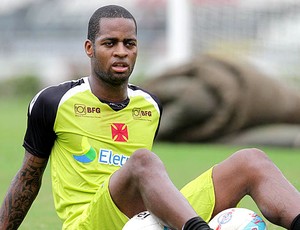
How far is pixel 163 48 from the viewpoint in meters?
33.4

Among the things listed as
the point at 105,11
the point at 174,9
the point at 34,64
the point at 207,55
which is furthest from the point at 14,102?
the point at 105,11

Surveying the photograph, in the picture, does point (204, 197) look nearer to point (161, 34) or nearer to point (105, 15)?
point (105, 15)

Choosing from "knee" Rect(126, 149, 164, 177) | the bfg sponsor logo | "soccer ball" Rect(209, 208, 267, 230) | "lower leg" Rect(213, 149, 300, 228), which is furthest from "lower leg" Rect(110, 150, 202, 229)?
the bfg sponsor logo

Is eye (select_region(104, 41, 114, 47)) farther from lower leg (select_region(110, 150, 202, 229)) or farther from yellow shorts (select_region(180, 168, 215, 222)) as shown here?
yellow shorts (select_region(180, 168, 215, 222))

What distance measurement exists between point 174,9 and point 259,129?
11595 millimetres

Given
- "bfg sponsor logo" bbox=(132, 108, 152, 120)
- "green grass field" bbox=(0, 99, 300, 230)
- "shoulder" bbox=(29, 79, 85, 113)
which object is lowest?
"green grass field" bbox=(0, 99, 300, 230)

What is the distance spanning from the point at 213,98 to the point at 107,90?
1051cm

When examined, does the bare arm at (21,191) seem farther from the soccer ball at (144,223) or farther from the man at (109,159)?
the soccer ball at (144,223)

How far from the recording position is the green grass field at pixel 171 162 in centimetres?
817

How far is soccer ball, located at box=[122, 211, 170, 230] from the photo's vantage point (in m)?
5.14

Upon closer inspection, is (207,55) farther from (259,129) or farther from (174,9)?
(174,9)

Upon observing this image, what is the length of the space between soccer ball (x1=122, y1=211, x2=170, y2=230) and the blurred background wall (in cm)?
1649

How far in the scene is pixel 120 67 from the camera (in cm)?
559

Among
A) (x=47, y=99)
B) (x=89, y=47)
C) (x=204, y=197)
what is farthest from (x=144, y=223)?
(x=89, y=47)
